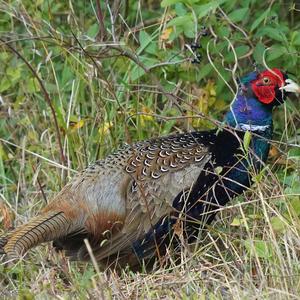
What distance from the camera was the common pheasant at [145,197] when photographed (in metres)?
4.82

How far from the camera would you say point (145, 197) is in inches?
192

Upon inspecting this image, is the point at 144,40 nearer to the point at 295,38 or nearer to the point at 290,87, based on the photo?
the point at 295,38

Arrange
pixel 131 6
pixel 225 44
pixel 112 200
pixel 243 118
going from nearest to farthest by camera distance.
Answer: pixel 112 200, pixel 243 118, pixel 225 44, pixel 131 6

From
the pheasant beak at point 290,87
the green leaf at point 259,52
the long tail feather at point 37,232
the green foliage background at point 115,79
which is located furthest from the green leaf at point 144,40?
the long tail feather at point 37,232

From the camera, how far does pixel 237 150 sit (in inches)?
198

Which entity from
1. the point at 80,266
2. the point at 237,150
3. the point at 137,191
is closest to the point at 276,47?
the point at 237,150

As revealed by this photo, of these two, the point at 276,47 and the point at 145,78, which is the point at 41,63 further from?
the point at 276,47

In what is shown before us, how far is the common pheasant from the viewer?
4.82 meters

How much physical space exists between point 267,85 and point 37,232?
→ 1.35 meters

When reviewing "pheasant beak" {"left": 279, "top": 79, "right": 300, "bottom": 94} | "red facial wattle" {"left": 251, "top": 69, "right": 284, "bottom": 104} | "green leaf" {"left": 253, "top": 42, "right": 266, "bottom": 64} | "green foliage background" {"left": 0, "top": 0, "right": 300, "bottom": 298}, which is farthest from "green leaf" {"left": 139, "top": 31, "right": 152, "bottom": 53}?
"pheasant beak" {"left": 279, "top": 79, "right": 300, "bottom": 94}

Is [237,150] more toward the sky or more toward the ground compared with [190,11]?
more toward the ground

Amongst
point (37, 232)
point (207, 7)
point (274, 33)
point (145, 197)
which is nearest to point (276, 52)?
point (274, 33)

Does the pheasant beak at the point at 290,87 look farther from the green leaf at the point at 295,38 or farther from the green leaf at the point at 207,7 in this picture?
the green leaf at the point at 207,7

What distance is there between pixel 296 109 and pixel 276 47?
47 cm
